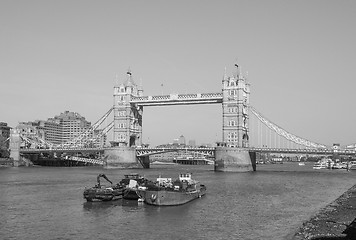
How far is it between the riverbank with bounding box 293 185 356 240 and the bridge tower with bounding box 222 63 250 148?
3153 inches

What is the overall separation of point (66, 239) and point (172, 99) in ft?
307

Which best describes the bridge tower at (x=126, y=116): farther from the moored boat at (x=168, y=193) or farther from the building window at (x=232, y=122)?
the moored boat at (x=168, y=193)

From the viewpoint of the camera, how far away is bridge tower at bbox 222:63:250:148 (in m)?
117

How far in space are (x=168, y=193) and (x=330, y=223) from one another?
64.0 feet

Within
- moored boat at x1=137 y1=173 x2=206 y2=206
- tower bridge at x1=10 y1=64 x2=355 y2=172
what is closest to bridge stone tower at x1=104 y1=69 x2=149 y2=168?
tower bridge at x1=10 y1=64 x2=355 y2=172

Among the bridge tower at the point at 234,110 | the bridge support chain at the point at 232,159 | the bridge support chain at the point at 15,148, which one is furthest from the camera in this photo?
the bridge support chain at the point at 15,148

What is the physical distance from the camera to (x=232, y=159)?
10775cm

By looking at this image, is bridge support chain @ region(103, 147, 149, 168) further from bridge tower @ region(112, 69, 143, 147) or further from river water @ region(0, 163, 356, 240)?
river water @ region(0, 163, 356, 240)

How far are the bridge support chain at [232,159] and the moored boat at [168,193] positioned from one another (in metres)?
56.7

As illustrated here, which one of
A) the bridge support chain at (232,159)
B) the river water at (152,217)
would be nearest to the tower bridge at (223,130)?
the bridge support chain at (232,159)

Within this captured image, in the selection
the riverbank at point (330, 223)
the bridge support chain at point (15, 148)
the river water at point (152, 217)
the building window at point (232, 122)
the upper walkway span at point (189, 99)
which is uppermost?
the upper walkway span at point (189, 99)

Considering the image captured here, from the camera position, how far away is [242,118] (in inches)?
4633

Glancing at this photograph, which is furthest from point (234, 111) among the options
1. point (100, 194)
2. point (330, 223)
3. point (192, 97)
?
point (330, 223)

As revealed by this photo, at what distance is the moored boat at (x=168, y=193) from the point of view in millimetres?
43500
